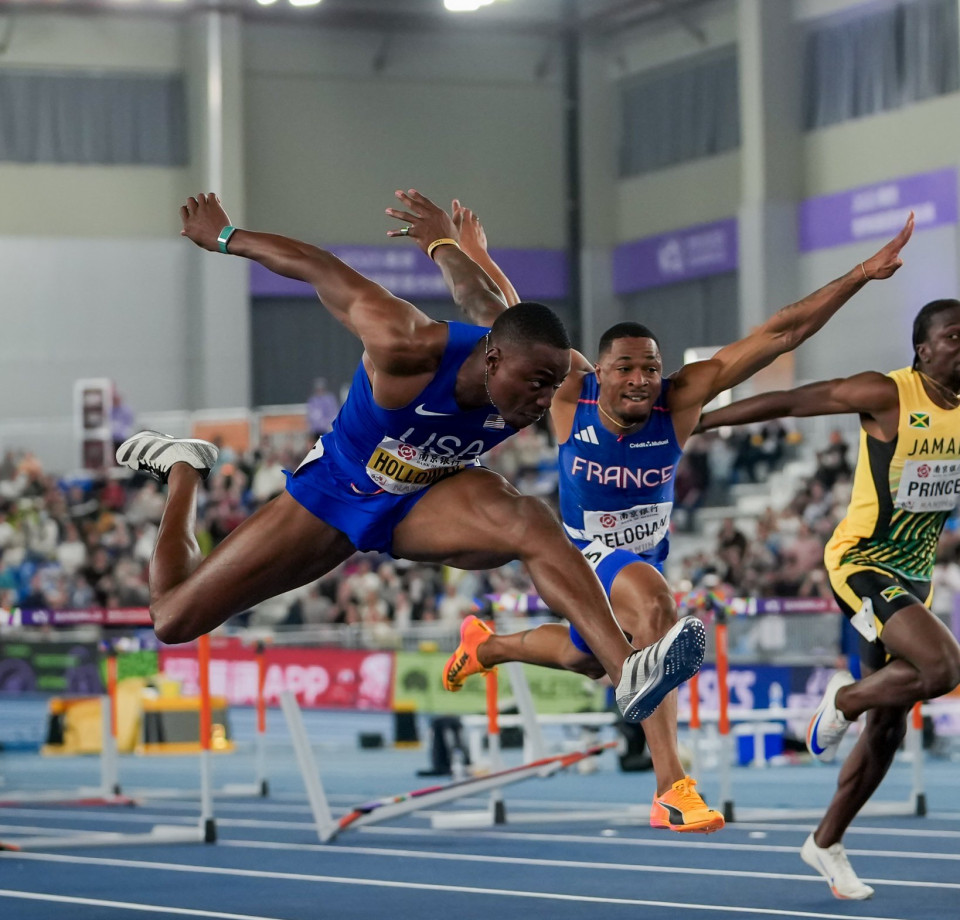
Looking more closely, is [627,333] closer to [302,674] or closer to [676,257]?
[302,674]

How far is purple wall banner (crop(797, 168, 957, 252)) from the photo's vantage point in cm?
2833

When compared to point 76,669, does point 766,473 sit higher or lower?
higher

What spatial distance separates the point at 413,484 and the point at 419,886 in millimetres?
3081

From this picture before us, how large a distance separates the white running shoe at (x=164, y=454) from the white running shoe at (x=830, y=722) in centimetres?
291

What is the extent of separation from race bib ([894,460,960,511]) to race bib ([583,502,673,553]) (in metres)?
1.01

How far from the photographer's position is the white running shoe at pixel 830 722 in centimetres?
828

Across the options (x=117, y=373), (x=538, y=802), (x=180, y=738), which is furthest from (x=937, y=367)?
(x=117, y=373)

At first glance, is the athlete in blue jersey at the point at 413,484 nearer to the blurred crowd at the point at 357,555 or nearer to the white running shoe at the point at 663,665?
the white running shoe at the point at 663,665

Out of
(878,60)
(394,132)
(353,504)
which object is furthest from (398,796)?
(394,132)

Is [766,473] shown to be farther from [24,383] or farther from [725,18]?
[24,383]

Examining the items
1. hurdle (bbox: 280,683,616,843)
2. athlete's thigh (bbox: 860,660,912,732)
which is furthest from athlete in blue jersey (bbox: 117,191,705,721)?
hurdle (bbox: 280,683,616,843)

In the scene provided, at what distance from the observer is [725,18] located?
32312 millimetres

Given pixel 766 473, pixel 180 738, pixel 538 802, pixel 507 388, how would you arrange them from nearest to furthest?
pixel 507 388, pixel 538 802, pixel 180 738, pixel 766 473

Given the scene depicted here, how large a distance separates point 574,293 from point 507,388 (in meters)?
28.9
